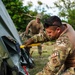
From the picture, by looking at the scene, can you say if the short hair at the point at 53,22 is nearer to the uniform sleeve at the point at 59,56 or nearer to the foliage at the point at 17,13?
the uniform sleeve at the point at 59,56

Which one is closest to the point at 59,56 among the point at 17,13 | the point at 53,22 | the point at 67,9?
the point at 53,22

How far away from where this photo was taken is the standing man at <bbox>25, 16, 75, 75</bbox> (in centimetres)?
369

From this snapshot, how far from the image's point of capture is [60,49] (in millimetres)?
3695

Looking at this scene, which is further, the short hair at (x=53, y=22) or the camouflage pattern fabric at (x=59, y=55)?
the short hair at (x=53, y=22)

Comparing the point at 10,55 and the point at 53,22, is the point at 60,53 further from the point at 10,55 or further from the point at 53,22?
the point at 10,55

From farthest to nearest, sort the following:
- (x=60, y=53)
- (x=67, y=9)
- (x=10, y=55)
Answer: (x=67, y=9) → (x=10, y=55) → (x=60, y=53)

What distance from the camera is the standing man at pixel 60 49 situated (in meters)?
3.69

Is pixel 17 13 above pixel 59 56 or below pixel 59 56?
below

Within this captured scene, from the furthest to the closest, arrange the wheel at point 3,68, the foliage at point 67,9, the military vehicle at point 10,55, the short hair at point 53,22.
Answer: the foliage at point 67,9 → the military vehicle at point 10,55 → the wheel at point 3,68 → the short hair at point 53,22

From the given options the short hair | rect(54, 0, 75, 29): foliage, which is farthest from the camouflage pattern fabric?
rect(54, 0, 75, 29): foliage

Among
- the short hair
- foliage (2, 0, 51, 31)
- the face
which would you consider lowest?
foliage (2, 0, 51, 31)

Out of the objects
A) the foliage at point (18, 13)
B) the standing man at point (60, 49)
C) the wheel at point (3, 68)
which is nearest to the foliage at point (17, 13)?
the foliage at point (18, 13)

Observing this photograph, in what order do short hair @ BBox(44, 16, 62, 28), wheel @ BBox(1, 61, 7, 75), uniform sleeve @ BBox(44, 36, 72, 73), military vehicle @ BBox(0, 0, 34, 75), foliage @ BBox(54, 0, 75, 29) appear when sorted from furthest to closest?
foliage @ BBox(54, 0, 75, 29)
military vehicle @ BBox(0, 0, 34, 75)
wheel @ BBox(1, 61, 7, 75)
short hair @ BBox(44, 16, 62, 28)
uniform sleeve @ BBox(44, 36, 72, 73)

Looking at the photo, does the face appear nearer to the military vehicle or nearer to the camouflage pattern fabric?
the camouflage pattern fabric
